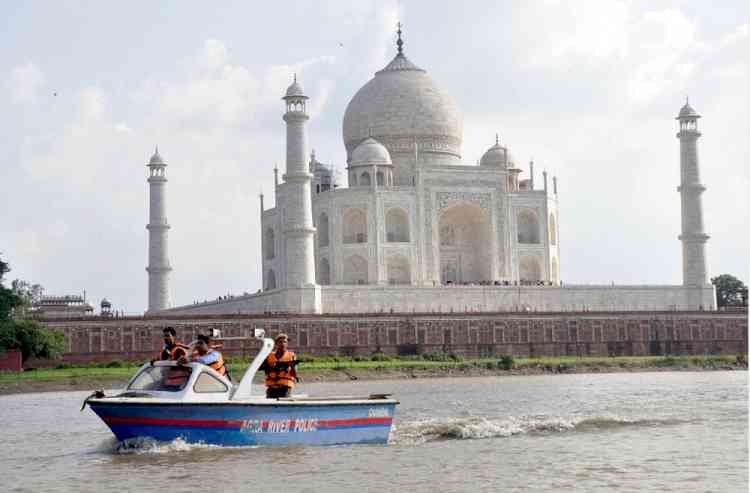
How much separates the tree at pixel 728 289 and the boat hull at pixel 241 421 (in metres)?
67.9

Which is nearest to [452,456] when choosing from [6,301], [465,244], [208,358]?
[208,358]

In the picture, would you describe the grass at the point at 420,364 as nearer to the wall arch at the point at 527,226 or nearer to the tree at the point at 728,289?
the wall arch at the point at 527,226

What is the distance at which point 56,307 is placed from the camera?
8950 cm

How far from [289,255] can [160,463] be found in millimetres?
42420

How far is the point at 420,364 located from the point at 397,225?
1886 centimetres

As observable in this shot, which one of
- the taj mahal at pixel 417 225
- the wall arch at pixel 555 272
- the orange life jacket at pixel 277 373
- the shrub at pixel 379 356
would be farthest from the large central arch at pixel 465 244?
the orange life jacket at pixel 277 373

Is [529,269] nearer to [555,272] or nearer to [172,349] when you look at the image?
[555,272]

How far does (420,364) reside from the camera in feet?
170

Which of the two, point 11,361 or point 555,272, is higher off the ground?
point 555,272

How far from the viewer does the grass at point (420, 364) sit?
4525 centimetres

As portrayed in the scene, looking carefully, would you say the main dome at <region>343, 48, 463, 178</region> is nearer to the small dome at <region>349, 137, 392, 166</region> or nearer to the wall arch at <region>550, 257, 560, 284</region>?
the small dome at <region>349, 137, 392, 166</region>

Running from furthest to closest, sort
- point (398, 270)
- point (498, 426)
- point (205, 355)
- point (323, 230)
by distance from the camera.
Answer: point (323, 230), point (398, 270), point (498, 426), point (205, 355)

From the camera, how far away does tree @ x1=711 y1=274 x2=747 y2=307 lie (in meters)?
85.8

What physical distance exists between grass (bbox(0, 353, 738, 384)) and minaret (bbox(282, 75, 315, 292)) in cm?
618
